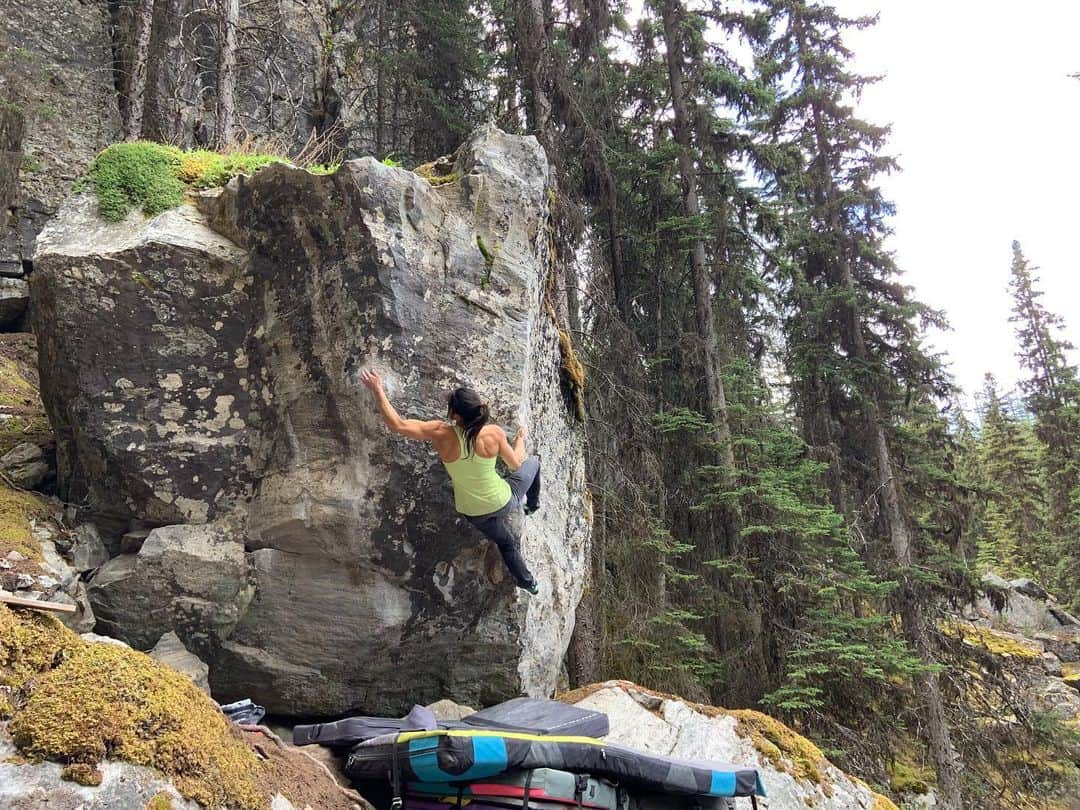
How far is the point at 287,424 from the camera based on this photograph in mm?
5547

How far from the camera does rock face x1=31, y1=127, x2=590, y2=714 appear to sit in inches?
208

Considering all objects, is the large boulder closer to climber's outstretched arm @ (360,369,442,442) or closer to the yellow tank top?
the yellow tank top

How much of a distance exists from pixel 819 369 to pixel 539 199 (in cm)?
913

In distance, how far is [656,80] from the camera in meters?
14.7

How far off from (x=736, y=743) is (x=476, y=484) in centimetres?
278

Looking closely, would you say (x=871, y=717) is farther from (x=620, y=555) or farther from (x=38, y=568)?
(x=38, y=568)

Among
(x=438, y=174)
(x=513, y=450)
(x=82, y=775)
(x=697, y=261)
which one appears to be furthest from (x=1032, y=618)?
(x=82, y=775)

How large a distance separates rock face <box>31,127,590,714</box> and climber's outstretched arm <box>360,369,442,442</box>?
0.29 metres

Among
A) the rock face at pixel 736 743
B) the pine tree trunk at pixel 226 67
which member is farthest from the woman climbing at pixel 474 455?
the pine tree trunk at pixel 226 67

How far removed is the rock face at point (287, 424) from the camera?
528cm

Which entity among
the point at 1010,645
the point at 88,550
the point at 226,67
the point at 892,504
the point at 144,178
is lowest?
the point at 1010,645

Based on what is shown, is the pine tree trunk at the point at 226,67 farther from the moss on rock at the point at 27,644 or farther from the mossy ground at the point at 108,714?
the mossy ground at the point at 108,714

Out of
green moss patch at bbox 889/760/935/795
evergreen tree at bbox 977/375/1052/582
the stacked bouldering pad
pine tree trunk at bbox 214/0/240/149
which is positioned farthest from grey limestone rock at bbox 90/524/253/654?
evergreen tree at bbox 977/375/1052/582

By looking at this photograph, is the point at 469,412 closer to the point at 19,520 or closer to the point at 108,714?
the point at 108,714
